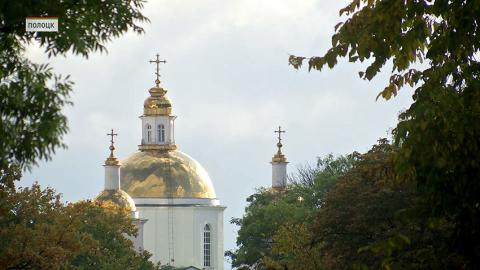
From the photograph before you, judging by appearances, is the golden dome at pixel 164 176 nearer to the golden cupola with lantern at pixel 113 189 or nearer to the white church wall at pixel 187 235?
the white church wall at pixel 187 235

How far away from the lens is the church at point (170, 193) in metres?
137

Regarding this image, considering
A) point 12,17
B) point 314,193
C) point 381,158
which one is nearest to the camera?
point 12,17

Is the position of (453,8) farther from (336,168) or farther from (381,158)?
(336,168)

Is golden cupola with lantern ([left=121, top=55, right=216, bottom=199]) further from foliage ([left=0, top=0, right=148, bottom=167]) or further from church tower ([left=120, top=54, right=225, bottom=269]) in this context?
foliage ([left=0, top=0, right=148, bottom=167])

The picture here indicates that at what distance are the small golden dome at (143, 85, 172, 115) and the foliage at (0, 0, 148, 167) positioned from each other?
120343 mm

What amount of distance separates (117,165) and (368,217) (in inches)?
3059

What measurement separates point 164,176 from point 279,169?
791 centimetres

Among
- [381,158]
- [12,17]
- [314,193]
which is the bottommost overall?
[12,17]

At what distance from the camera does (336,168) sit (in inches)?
4326

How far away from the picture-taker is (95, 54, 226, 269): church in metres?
137

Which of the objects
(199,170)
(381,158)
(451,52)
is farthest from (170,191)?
(451,52)

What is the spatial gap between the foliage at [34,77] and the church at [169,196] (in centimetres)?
11002

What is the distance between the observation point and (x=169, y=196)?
14012 cm

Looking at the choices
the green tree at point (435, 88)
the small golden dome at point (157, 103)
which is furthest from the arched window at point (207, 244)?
the green tree at point (435, 88)
